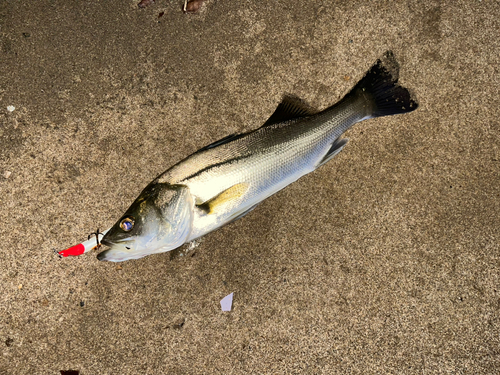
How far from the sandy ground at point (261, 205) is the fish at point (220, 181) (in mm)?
400

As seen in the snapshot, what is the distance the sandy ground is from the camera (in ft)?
8.10

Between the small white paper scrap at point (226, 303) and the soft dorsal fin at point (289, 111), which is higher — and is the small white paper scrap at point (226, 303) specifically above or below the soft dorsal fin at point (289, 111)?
below

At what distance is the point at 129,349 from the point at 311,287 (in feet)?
5.16

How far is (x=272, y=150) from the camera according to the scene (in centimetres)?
212

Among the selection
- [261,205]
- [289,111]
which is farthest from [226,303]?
[289,111]

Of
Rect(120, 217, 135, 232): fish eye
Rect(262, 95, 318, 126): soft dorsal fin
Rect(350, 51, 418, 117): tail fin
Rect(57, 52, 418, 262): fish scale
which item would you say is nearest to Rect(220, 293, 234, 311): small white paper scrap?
Rect(57, 52, 418, 262): fish scale

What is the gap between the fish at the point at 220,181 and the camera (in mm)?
2021

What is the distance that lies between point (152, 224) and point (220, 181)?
536 mm

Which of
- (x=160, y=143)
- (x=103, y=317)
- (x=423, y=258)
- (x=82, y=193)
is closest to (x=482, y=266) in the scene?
(x=423, y=258)

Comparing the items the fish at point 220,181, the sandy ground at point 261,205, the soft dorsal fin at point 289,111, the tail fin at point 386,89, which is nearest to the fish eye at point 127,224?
the fish at point 220,181

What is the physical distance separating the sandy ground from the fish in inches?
15.8

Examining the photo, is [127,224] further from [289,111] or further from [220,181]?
[289,111]

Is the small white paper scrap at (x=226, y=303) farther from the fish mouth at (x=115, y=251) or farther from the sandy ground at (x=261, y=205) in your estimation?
the fish mouth at (x=115, y=251)

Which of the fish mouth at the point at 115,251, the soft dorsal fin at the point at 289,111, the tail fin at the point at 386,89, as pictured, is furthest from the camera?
the tail fin at the point at 386,89
